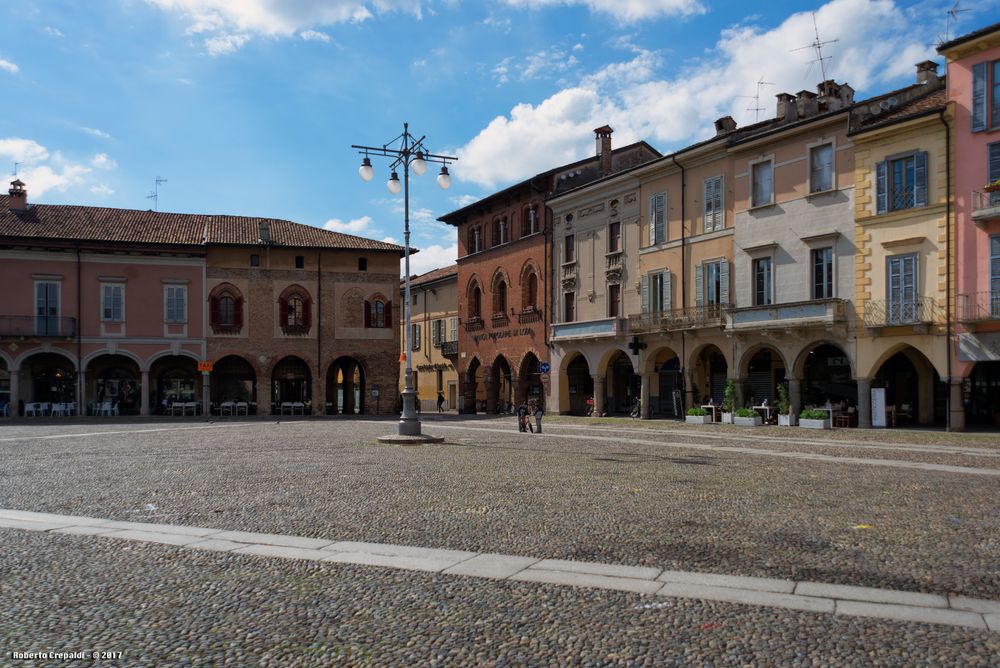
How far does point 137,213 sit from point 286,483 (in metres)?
39.1

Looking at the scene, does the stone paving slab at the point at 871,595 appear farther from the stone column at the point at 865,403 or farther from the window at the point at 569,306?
the window at the point at 569,306

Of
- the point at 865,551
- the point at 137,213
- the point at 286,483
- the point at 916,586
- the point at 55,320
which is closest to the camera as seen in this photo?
the point at 916,586

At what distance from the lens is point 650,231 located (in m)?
35.4

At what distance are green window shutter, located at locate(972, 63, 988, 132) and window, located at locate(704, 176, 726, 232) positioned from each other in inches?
385

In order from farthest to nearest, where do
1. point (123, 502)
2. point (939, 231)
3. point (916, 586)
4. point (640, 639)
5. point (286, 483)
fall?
point (939, 231) → point (286, 483) → point (123, 502) → point (916, 586) → point (640, 639)

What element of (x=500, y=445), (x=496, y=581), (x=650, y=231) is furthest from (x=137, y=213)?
(x=496, y=581)

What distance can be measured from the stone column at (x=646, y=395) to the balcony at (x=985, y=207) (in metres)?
14.7

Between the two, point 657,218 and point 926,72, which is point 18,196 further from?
point 926,72

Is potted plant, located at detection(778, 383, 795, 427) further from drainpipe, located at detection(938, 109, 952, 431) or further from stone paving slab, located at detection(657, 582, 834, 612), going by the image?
stone paving slab, located at detection(657, 582, 834, 612)

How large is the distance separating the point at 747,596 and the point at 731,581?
438mm

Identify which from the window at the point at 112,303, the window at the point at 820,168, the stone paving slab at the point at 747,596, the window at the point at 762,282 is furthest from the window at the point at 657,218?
the stone paving slab at the point at 747,596

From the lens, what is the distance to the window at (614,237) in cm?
3709

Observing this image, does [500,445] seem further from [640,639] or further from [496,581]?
[640,639]

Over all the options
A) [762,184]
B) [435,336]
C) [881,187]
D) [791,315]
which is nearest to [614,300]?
[762,184]
